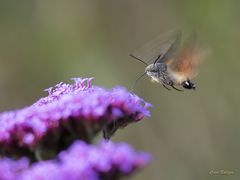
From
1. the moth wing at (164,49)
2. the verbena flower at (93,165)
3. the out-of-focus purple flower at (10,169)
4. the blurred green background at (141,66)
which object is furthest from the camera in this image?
the blurred green background at (141,66)

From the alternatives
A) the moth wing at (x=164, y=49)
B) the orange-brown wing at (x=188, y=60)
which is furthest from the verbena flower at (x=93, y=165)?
the moth wing at (x=164, y=49)

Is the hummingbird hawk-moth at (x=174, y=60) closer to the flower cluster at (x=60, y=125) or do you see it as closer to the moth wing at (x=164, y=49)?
the moth wing at (x=164, y=49)

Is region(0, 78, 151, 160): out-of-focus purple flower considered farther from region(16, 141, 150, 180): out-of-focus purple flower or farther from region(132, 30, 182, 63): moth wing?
region(132, 30, 182, 63): moth wing

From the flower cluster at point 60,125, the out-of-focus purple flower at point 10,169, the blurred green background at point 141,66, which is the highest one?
the blurred green background at point 141,66

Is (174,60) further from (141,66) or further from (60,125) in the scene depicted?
(141,66)

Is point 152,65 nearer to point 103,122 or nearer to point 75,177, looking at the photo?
point 103,122

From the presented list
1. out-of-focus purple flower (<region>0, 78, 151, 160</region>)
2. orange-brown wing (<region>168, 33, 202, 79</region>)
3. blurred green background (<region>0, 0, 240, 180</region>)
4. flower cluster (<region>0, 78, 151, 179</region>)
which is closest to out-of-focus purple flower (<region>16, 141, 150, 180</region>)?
flower cluster (<region>0, 78, 151, 179</region>)

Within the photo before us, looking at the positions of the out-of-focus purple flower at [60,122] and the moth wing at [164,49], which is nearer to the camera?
the out-of-focus purple flower at [60,122]

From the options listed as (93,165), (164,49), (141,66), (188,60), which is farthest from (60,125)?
(141,66)
